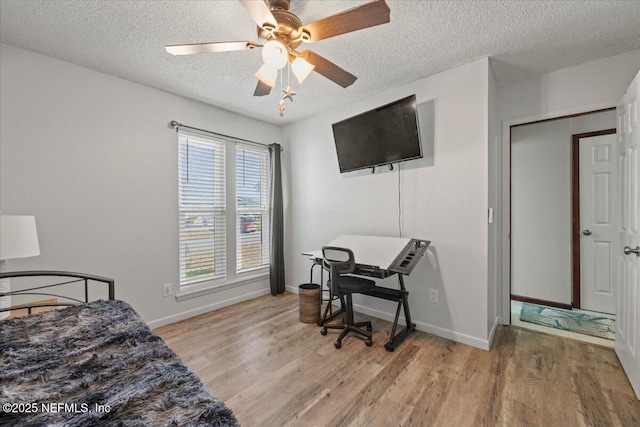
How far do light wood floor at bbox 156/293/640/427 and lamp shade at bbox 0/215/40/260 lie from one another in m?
1.32

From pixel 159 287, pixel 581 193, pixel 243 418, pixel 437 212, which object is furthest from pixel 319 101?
pixel 581 193

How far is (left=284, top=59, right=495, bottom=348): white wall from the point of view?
7.93 ft

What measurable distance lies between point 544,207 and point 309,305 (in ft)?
10.2

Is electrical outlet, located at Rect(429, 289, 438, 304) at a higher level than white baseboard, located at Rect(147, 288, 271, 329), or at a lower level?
higher

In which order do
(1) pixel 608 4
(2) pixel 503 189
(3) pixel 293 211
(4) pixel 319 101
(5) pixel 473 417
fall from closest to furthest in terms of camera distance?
1. (5) pixel 473 417
2. (1) pixel 608 4
3. (2) pixel 503 189
4. (4) pixel 319 101
5. (3) pixel 293 211

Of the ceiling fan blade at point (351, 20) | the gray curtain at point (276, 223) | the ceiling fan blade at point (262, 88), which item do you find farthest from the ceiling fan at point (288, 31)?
the gray curtain at point (276, 223)

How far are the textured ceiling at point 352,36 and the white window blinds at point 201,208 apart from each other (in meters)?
0.74

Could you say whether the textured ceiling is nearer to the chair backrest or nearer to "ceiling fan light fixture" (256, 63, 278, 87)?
"ceiling fan light fixture" (256, 63, 278, 87)

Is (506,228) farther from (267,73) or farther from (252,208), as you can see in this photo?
(252,208)

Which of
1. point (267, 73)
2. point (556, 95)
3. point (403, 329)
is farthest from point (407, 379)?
point (556, 95)

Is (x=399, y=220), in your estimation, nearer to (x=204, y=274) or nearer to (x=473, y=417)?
(x=473, y=417)

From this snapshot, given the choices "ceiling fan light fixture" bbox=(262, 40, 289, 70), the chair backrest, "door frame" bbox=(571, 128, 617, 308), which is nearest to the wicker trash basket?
the chair backrest

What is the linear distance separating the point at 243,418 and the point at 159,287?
183 centimetres

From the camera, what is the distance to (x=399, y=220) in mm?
2926
